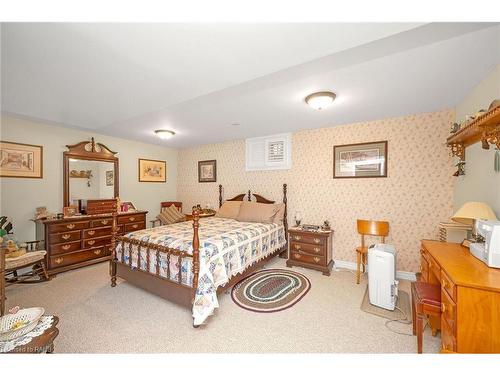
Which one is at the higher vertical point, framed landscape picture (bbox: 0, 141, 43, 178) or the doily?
framed landscape picture (bbox: 0, 141, 43, 178)

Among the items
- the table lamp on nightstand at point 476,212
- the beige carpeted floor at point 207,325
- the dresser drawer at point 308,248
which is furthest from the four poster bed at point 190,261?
the table lamp on nightstand at point 476,212

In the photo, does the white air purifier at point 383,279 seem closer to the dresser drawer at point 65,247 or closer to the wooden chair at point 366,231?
the wooden chair at point 366,231

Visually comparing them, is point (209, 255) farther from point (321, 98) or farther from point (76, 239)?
point (76, 239)

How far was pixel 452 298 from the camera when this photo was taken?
1.40 meters

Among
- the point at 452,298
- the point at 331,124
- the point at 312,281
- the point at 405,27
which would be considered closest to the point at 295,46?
the point at 405,27

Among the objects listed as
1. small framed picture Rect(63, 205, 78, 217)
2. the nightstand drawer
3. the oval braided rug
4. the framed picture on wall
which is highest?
the framed picture on wall

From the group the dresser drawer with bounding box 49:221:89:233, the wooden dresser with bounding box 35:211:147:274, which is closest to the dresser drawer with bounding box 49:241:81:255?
the wooden dresser with bounding box 35:211:147:274

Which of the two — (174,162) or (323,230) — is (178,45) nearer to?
(323,230)

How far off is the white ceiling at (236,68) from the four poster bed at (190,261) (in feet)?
5.19

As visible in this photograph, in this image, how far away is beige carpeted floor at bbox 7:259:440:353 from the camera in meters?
1.92

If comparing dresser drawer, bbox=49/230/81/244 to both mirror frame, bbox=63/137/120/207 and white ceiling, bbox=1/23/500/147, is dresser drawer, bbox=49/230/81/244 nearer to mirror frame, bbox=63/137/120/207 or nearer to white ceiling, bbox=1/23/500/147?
mirror frame, bbox=63/137/120/207

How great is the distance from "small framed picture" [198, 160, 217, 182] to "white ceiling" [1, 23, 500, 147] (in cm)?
217

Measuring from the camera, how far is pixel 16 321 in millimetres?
1345

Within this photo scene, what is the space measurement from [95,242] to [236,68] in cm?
422
